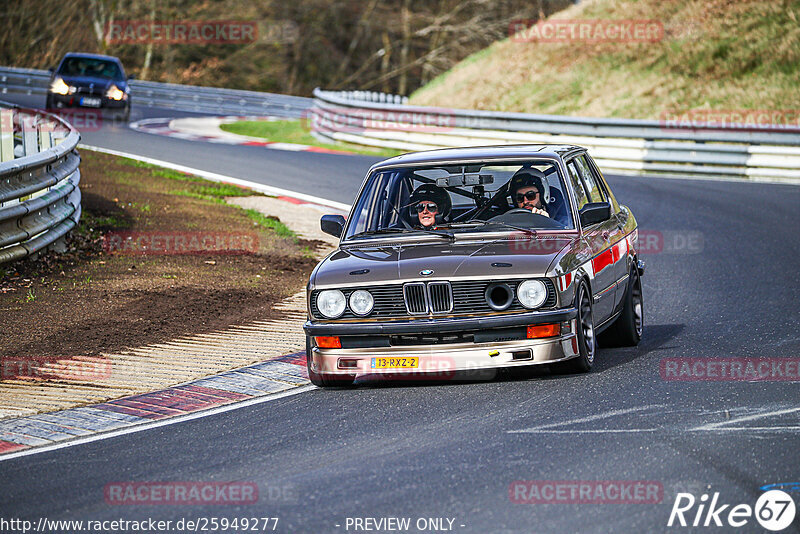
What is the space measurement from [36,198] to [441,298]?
246 inches

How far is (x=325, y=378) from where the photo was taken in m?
8.09

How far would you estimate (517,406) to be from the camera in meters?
7.20

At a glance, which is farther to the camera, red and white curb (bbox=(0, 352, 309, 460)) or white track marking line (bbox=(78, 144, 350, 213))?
white track marking line (bbox=(78, 144, 350, 213))

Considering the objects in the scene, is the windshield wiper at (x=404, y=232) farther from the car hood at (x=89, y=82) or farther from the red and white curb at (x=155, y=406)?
the car hood at (x=89, y=82)

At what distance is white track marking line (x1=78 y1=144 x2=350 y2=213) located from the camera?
18.8 m

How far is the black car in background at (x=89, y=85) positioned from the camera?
98.6 ft

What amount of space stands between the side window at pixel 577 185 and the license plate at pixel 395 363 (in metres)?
2.05

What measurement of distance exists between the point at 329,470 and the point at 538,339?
6.83 feet

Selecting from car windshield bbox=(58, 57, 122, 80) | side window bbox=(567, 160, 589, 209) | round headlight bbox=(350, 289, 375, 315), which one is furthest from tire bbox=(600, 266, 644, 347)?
car windshield bbox=(58, 57, 122, 80)

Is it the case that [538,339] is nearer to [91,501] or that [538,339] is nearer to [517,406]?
[517,406]

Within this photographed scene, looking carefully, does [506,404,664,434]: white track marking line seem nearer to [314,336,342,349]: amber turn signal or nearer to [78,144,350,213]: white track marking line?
[314,336,342,349]: amber turn signal

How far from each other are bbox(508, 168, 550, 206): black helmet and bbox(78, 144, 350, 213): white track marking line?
9.07 m

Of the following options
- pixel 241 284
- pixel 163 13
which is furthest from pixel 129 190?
pixel 163 13

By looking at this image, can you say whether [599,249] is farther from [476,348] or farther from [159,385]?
[159,385]
